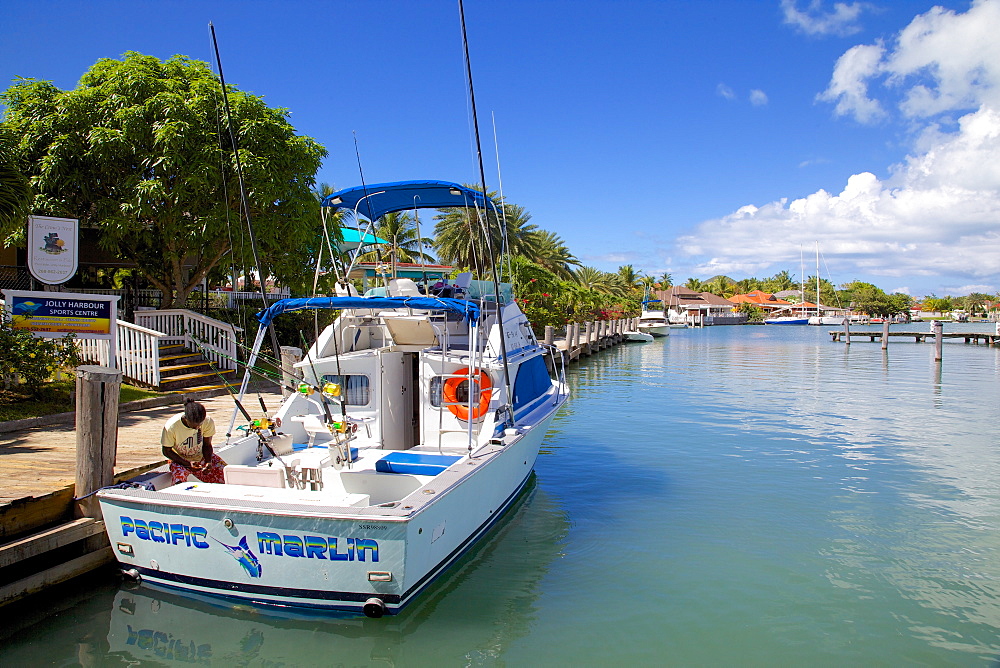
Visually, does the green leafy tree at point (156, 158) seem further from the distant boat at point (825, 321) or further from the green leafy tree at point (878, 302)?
the green leafy tree at point (878, 302)

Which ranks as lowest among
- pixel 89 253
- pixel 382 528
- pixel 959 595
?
pixel 959 595

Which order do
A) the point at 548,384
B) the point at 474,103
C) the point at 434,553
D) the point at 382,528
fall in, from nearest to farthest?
the point at 382,528, the point at 434,553, the point at 474,103, the point at 548,384

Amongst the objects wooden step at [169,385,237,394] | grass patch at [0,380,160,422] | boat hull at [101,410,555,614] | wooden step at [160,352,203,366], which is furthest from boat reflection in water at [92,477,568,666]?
wooden step at [160,352,203,366]

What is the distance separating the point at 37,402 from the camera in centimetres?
1016

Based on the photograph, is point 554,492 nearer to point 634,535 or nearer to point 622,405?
point 634,535

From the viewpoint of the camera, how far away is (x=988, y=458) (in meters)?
13.0

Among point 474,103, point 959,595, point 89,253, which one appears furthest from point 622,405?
point 89,253

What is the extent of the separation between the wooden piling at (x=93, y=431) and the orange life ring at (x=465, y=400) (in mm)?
3556

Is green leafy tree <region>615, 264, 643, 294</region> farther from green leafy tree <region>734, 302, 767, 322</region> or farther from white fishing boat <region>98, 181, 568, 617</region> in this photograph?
white fishing boat <region>98, 181, 568, 617</region>

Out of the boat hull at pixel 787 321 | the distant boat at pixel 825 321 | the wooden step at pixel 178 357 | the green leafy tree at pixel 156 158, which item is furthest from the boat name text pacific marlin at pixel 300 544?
the boat hull at pixel 787 321

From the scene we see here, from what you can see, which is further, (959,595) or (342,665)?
(959,595)

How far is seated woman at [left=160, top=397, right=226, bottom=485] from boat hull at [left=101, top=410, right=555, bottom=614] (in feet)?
2.08

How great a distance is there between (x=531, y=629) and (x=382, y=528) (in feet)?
6.59

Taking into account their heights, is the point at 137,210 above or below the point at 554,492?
above
